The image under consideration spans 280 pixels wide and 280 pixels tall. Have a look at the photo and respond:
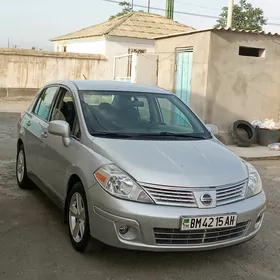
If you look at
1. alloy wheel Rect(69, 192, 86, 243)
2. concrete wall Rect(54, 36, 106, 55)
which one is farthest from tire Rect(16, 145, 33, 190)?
concrete wall Rect(54, 36, 106, 55)

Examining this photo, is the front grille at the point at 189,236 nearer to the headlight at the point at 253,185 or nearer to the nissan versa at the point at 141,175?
the nissan versa at the point at 141,175

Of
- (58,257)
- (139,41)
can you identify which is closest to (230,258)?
(58,257)

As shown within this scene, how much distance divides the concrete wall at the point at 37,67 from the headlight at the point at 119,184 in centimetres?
2158

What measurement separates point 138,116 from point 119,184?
1.37m

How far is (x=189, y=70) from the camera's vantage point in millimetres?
11758

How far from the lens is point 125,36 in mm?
26578

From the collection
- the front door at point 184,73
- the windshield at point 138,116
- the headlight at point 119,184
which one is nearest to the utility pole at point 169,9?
the front door at point 184,73

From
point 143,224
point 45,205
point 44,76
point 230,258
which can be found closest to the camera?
point 143,224

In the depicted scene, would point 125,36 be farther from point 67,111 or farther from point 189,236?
point 189,236

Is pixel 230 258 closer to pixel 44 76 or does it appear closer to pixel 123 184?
pixel 123 184

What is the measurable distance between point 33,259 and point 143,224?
1.12 meters

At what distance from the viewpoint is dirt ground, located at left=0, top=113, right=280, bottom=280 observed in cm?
366

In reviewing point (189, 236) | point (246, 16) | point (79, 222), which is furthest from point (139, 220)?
point (246, 16)

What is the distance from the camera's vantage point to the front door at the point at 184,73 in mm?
11742
